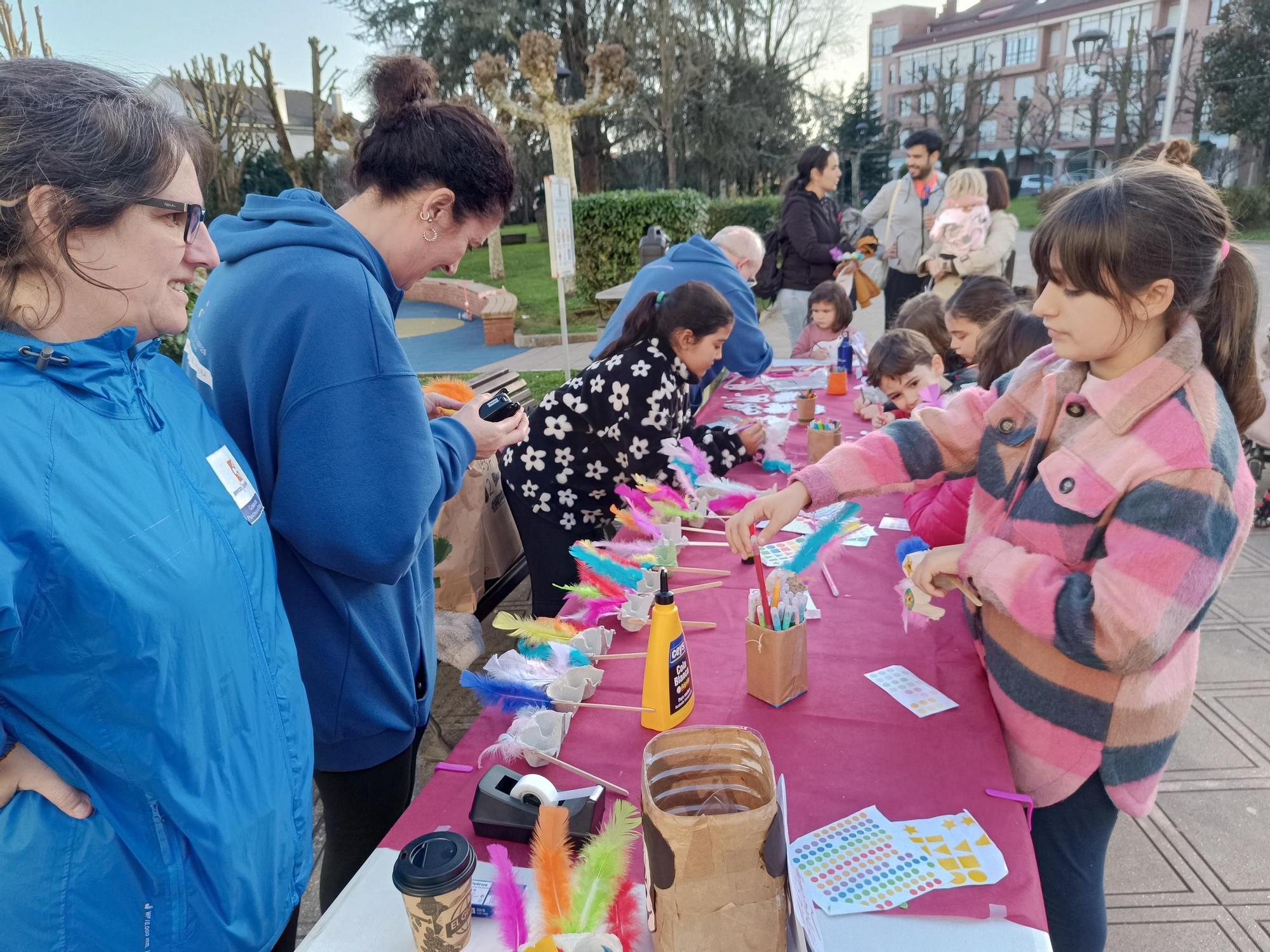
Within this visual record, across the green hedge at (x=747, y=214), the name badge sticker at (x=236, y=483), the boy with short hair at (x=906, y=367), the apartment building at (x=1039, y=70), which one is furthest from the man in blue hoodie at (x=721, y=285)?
the apartment building at (x=1039, y=70)

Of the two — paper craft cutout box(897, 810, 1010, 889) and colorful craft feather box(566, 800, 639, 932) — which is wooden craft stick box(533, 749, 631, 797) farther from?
paper craft cutout box(897, 810, 1010, 889)

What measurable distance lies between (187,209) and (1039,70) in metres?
56.9

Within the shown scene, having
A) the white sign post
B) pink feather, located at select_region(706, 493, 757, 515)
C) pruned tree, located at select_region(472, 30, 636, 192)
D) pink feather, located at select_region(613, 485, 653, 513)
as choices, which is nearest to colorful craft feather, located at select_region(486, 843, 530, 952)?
pink feather, located at select_region(613, 485, 653, 513)

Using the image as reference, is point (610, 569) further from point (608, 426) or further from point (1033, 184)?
point (1033, 184)

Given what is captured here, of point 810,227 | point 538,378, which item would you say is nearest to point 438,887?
point 810,227

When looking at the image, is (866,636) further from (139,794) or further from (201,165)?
(201,165)

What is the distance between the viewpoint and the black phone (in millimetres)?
1978

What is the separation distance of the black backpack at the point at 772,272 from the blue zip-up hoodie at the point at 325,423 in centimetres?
560

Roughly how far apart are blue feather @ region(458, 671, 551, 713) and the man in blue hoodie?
2.49 m

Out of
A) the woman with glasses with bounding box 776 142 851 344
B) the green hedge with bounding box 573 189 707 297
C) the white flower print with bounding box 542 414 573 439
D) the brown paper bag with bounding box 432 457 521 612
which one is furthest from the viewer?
the green hedge with bounding box 573 189 707 297

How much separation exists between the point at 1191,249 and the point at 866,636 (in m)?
1.10

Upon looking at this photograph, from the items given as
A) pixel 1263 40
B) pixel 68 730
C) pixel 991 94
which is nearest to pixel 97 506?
pixel 68 730

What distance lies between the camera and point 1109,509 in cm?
141

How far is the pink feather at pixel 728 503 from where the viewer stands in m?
2.83
